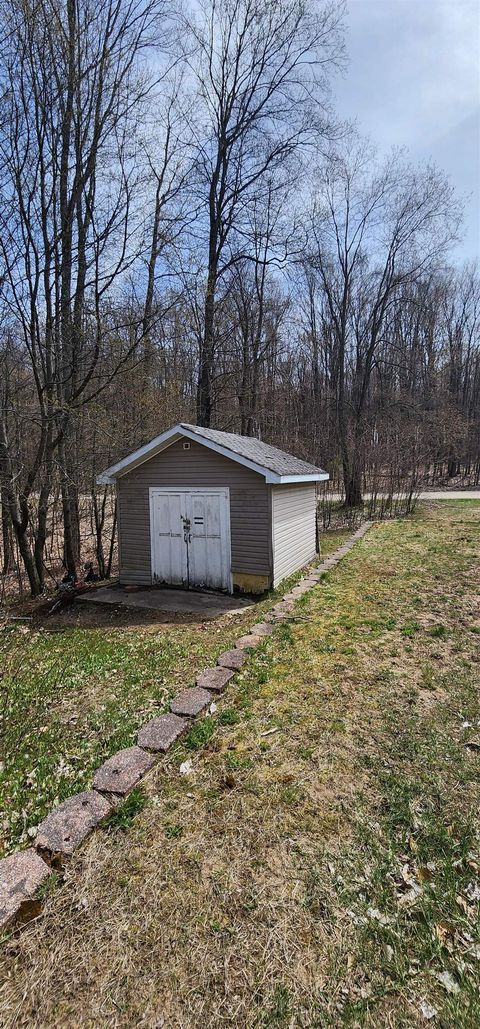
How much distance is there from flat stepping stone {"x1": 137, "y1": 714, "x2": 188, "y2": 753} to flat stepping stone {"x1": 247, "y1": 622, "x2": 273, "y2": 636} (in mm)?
1984

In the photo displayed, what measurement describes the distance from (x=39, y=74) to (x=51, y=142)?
0.87 m

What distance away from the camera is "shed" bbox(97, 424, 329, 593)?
757 centimetres

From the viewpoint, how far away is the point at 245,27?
12.7m

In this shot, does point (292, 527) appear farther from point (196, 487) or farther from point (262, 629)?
point (262, 629)

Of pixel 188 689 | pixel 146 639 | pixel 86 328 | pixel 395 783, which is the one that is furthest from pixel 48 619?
pixel 395 783

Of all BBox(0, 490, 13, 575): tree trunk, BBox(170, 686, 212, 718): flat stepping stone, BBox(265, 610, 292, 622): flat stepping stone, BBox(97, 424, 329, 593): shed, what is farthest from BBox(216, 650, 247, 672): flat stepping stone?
BBox(0, 490, 13, 575): tree trunk

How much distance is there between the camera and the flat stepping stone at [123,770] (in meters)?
2.63

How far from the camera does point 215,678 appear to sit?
13.3 feet

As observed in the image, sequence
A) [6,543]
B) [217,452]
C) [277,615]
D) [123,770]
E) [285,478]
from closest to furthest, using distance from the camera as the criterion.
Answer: [123,770]
[277,615]
[285,478]
[217,452]
[6,543]

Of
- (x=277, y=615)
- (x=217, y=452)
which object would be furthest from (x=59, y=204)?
(x=277, y=615)

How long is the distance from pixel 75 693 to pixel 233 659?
1.50 meters

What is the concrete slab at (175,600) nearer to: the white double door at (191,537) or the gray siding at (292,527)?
the white double door at (191,537)

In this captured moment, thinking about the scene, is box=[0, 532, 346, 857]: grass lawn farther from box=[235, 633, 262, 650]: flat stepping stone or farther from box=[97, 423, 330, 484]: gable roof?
box=[97, 423, 330, 484]: gable roof

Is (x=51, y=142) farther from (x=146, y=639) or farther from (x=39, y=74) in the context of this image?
(x=146, y=639)
